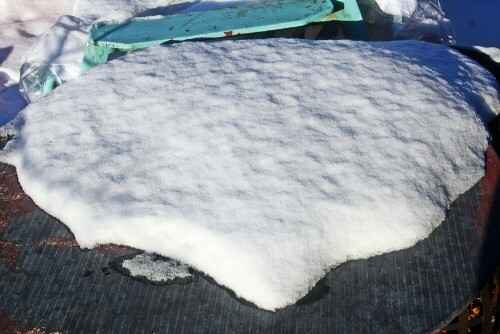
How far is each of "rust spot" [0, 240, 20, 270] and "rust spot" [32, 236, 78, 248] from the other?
0.06 m

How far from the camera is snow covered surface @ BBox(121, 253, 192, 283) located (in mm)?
1521

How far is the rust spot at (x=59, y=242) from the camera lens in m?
1.64

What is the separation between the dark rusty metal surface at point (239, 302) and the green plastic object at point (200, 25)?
117 cm

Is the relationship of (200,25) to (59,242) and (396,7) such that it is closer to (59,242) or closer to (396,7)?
(396,7)

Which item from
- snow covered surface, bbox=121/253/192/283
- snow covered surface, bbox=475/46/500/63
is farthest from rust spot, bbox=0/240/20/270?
snow covered surface, bbox=475/46/500/63

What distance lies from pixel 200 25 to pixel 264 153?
1.11 metres

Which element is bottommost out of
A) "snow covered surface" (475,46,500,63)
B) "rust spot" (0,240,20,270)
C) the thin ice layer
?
"rust spot" (0,240,20,270)

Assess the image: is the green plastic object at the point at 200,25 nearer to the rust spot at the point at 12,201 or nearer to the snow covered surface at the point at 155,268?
the rust spot at the point at 12,201

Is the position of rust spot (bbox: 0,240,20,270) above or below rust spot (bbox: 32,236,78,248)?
below

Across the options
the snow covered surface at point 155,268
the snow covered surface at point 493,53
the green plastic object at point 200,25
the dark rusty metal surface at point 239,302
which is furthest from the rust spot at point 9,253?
the snow covered surface at point 493,53

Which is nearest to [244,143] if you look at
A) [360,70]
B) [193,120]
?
[193,120]

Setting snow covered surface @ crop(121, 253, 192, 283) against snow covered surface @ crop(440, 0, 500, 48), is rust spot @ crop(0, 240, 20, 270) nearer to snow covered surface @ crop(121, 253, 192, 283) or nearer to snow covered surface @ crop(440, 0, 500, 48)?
snow covered surface @ crop(121, 253, 192, 283)

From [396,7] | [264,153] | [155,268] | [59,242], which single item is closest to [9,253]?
[59,242]

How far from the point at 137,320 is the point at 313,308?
47 cm
